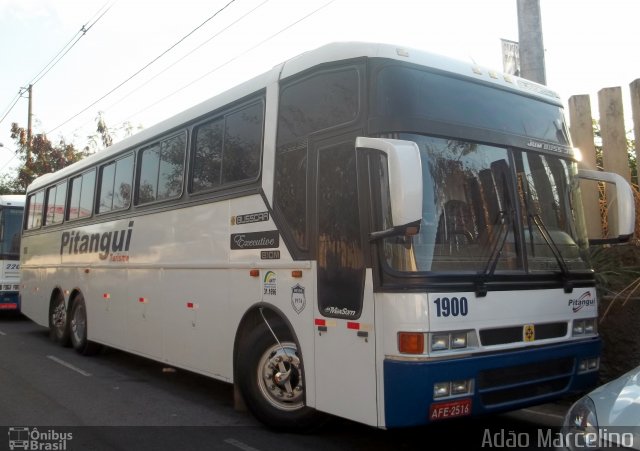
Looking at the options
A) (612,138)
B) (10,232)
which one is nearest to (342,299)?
(612,138)

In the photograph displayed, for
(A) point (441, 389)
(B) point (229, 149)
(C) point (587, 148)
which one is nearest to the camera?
(A) point (441, 389)

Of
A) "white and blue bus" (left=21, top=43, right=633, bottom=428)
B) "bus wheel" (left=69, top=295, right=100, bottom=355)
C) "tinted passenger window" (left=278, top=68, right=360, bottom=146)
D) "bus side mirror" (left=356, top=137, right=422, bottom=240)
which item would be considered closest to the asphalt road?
"white and blue bus" (left=21, top=43, right=633, bottom=428)

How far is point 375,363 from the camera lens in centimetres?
437

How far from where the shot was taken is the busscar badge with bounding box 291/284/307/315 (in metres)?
5.13

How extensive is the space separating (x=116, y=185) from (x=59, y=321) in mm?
3904

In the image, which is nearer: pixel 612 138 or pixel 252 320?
pixel 252 320

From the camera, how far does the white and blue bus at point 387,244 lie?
14.1 ft

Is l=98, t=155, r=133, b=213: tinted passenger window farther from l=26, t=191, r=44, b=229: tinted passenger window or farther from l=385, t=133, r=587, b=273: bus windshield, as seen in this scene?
l=385, t=133, r=587, b=273: bus windshield

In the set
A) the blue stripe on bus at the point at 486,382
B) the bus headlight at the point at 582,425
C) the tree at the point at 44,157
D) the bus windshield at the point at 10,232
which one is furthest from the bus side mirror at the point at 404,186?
the tree at the point at 44,157

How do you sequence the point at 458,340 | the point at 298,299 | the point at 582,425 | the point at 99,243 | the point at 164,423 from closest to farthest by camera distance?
the point at 582,425 < the point at 458,340 < the point at 298,299 < the point at 164,423 < the point at 99,243

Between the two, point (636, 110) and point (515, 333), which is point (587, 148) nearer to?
point (636, 110)

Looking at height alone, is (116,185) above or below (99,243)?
above

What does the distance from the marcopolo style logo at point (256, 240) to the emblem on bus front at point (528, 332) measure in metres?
2.24

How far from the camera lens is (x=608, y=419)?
10.3ft
